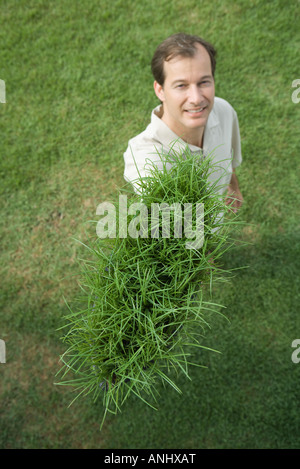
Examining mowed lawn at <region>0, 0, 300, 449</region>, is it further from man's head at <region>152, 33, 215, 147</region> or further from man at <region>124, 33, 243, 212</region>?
man's head at <region>152, 33, 215, 147</region>

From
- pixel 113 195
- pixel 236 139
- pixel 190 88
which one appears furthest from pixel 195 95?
pixel 113 195

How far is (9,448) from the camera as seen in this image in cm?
201

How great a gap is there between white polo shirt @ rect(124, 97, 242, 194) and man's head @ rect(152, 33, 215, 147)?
8 centimetres

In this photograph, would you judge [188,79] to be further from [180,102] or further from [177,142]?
[177,142]

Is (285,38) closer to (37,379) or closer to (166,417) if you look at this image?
(166,417)

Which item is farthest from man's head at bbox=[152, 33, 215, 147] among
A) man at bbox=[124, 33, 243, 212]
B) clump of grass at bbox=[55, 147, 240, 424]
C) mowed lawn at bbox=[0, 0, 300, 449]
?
mowed lawn at bbox=[0, 0, 300, 449]

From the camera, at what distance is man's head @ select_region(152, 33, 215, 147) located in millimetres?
1152

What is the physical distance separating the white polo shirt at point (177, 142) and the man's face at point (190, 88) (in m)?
0.08

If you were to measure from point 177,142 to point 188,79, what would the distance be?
0.68 ft

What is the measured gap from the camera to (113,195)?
7.62 ft

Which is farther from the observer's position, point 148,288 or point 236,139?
point 236,139

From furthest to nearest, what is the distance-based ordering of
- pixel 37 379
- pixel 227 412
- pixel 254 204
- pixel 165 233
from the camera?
pixel 254 204, pixel 37 379, pixel 227 412, pixel 165 233

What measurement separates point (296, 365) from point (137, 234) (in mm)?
1553

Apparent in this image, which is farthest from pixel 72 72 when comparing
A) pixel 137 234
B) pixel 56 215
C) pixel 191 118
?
pixel 137 234
